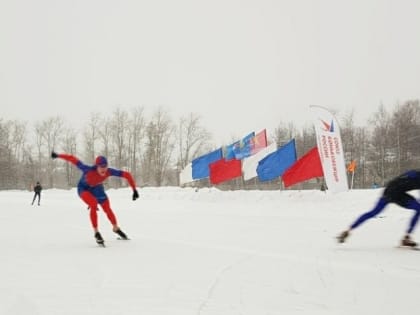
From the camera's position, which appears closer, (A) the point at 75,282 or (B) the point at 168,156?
(A) the point at 75,282

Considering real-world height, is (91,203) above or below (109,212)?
above

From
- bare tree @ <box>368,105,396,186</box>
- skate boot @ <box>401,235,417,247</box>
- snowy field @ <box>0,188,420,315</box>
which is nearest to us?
snowy field @ <box>0,188,420,315</box>

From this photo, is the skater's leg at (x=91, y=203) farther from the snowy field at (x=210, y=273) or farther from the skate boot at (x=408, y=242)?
the skate boot at (x=408, y=242)

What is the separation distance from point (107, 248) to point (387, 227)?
21.3ft

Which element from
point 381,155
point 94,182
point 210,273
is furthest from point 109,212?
point 381,155

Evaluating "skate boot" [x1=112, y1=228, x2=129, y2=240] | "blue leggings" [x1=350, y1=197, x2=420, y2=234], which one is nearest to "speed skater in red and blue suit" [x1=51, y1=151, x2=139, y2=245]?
"skate boot" [x1=112, y1=228, x2=129, y2=240]

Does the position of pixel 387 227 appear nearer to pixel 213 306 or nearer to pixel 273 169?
pixel 213 306

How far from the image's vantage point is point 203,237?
8195mm

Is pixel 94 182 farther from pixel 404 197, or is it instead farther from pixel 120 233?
pixel 404 197

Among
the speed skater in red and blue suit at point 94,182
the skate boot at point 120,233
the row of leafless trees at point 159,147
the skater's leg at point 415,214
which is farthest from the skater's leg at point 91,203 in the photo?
the row of leafless trees at point 159,147

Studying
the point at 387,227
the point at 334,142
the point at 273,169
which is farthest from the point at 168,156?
the point at 387,227

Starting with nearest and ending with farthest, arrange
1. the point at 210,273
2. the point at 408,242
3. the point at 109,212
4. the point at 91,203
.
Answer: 1. the point at 210,273
2. the point at 408,242
3. the point at 91,203
4. the point at 109,212

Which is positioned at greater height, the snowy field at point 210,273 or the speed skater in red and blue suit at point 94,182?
the speed skater in red and blue suit at point 94,182

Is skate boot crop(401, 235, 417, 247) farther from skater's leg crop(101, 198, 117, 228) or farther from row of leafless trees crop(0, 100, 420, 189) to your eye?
row of leafless trees crop(0, 100, 420, 189)
